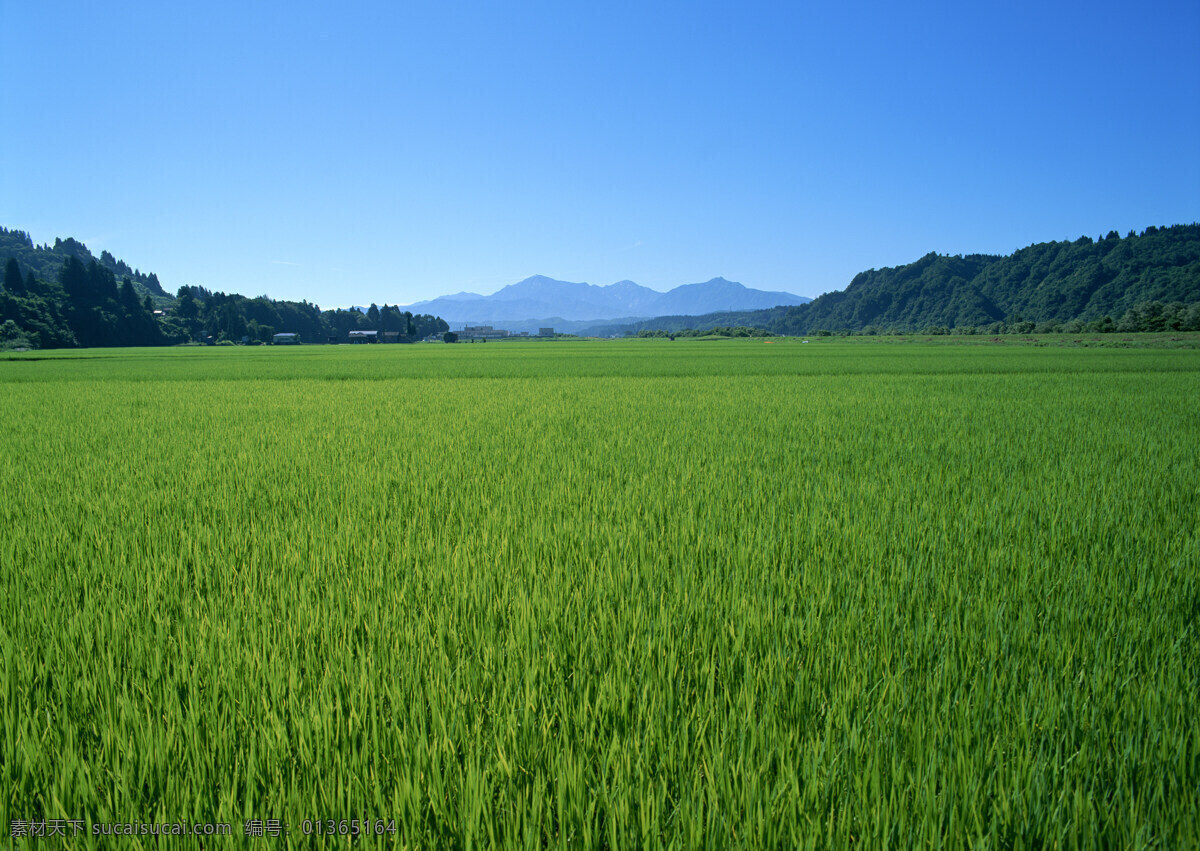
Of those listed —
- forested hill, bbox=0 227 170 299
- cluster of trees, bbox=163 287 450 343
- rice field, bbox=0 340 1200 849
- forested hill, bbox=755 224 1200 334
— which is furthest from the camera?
forested hill, bbox=0 227 170 299

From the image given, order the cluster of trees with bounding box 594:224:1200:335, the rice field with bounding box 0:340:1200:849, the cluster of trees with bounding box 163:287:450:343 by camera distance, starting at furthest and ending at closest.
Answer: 1. the cluster of trees with bounding box 163:287:450:343
2. the cluster of trees with bounding box 594:224:1200:335
3. the rice field with bounding box 0:340:1200:849

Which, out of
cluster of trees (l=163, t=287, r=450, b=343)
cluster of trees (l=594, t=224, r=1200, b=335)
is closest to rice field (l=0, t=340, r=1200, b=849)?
cluster of trees (l=594, t=224, r=1200, b=335)

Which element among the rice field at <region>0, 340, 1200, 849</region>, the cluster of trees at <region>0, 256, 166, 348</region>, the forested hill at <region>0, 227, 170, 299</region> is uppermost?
the forested hill at <region>0, 227, 170, 299</region>

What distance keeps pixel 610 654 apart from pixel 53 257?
242500 mm

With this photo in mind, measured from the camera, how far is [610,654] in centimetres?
205

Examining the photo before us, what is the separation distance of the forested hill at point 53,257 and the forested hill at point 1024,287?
645 feet

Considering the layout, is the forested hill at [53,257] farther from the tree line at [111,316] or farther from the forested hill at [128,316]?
the tree line at [111,316]

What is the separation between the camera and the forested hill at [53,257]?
156m

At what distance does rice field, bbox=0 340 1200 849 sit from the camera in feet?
4.25

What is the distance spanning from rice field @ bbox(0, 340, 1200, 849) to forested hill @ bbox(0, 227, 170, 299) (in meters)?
188

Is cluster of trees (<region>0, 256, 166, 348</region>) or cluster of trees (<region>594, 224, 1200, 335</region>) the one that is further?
cluster of trees (<region>594, 224, 1200, 335</region>)

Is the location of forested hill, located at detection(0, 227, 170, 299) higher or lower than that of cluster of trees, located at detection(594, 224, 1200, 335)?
higher

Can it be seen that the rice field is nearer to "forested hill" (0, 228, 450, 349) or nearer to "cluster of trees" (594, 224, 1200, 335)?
"cluster of trees" (594, 224, 1200, 335)

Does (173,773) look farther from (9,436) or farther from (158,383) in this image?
(158,383)
